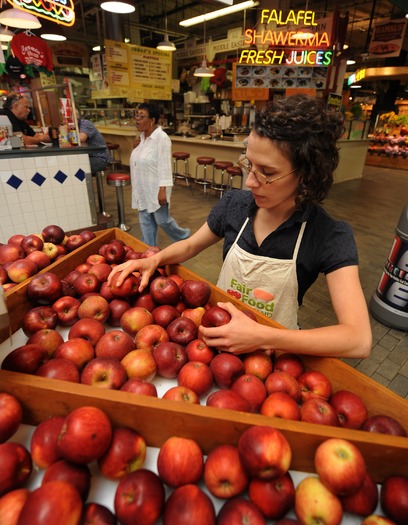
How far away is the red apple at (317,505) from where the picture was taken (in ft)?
2.14

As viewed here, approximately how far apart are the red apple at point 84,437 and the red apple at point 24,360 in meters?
0.30

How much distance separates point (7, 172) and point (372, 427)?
4.28m

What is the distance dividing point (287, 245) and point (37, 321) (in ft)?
3.67

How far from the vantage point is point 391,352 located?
2949 millimetres

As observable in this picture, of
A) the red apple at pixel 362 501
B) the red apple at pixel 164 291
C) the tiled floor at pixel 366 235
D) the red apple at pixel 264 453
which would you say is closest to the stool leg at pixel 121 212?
the tiled floor at pixel 366 235

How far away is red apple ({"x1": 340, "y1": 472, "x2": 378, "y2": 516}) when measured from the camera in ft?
2.24

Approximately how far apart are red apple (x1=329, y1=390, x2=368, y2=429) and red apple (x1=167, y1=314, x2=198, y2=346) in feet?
1.73

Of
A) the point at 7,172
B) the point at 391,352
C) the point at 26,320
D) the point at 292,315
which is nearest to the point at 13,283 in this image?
Answer: the point at 26,320

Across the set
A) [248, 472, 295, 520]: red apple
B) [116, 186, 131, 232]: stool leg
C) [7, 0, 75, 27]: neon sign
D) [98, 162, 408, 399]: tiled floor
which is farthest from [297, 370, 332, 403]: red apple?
[7, 0, 75, 27]: neon sign

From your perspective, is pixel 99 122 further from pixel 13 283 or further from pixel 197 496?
pixel 197 496

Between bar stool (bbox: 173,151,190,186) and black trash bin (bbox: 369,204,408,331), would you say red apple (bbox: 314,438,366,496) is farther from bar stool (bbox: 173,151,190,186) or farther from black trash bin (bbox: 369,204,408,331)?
bar stool (bbox: 173,151,190,186)

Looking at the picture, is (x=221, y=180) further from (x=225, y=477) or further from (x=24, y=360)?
(x=225, y=477)

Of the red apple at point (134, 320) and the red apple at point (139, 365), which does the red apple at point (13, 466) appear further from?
the red apple at point (134, 320)

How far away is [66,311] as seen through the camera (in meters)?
1.30
